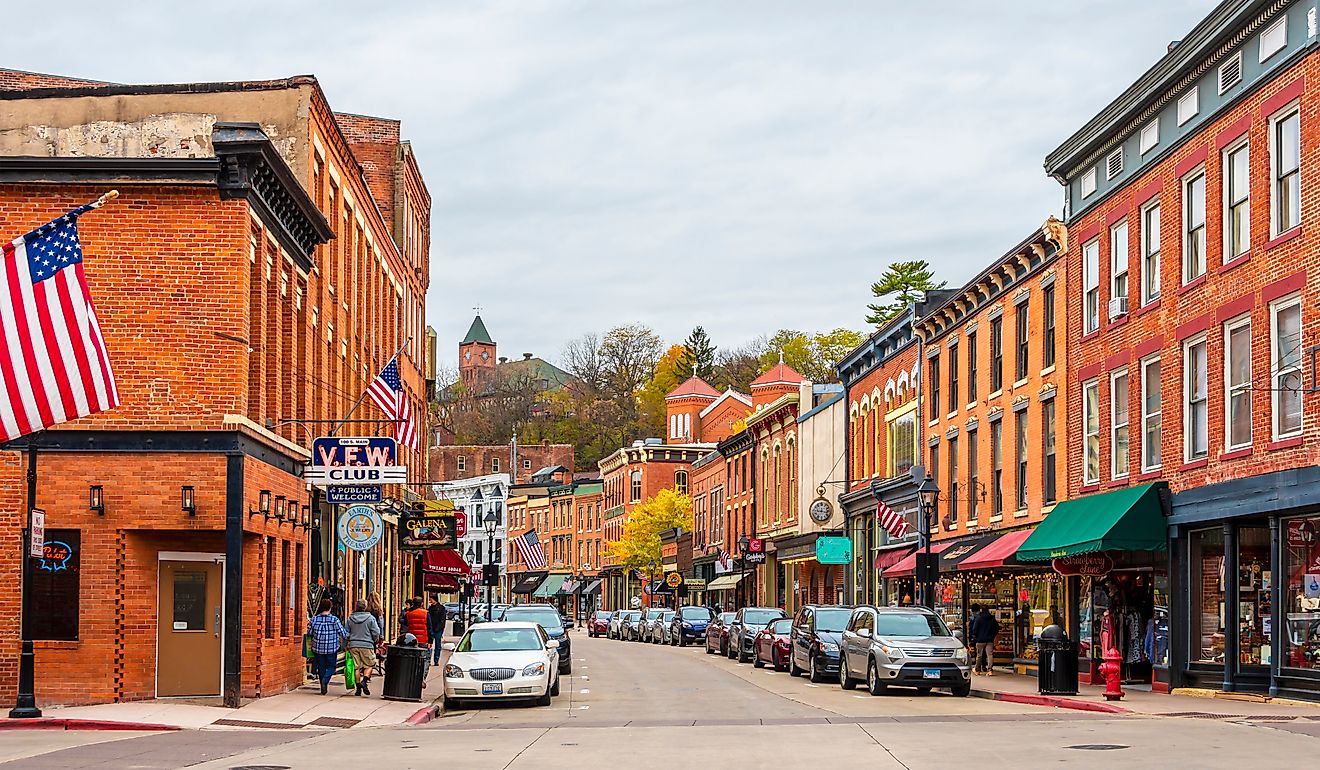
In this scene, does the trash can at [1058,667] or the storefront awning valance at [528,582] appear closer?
the trash can at [1058,667]

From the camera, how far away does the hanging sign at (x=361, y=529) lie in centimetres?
2944

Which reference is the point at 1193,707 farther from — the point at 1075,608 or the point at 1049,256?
the point at 1049,256

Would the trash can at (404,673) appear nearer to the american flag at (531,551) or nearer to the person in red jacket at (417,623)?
the person in red jacket at (417,623)

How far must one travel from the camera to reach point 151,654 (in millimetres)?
25469

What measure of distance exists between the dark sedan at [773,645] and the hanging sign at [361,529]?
49.7ft

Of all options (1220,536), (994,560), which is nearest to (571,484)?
(994,560)

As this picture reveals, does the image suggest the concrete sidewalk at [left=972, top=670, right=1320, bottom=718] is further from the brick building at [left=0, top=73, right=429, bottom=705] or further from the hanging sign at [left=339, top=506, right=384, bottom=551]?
the brick building at [left=0, top=73, right=429, bottom=705]

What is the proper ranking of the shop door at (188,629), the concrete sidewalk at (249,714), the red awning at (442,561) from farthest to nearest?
the red awning at (442,561) → the shop door at (188,629) → the concrete sidewalk at (249,714)

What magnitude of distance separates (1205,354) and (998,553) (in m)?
9.16

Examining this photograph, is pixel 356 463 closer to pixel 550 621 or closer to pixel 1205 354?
pixel 550 621

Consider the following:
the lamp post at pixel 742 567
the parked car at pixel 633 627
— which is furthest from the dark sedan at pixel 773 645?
the parked car at pixel 633 627

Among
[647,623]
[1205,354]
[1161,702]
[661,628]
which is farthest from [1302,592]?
[647,623]

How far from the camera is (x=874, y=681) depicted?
30531mm

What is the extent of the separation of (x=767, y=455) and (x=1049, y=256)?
36.7m
